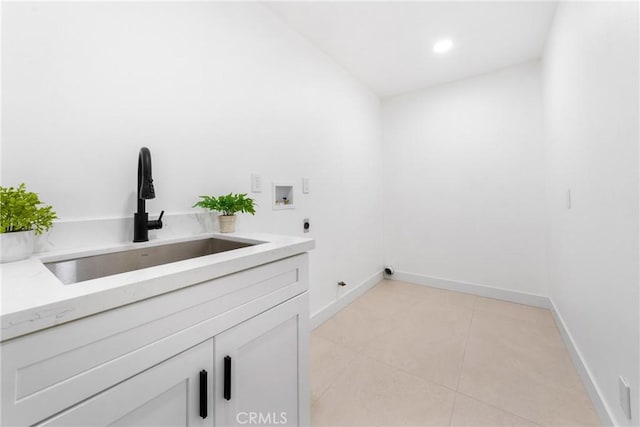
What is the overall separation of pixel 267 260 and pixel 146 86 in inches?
38.8

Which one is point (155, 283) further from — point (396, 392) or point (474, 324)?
point (474, 324)

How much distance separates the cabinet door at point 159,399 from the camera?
1.79 ft

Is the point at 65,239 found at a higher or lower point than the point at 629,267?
higher

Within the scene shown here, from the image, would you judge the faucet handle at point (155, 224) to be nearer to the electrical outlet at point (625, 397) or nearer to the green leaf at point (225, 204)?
the green leaf at point (225, 204)

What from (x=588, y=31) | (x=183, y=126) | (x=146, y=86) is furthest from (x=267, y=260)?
(x=588, y=31)

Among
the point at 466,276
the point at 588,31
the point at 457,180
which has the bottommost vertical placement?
the point at 466,276

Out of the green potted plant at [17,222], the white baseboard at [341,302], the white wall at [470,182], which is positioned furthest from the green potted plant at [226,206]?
the white wall at [470,182]

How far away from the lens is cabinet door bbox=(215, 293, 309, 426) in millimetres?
786

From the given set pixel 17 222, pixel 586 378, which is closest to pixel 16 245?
pixel 17 222

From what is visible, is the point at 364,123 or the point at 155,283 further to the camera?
the point at 364,123

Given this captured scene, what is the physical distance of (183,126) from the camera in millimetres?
1323

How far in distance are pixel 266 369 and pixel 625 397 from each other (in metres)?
1.33

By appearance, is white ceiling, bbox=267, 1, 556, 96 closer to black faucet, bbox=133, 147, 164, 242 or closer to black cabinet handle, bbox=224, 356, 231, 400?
black faucet, bbox=133, 147, 164, 242

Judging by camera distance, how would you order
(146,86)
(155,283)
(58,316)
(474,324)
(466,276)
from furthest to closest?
(466,276) → (474,324) → (146,86) → (155,283) → (58,316)
